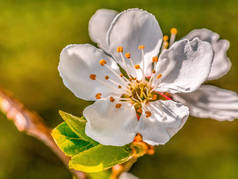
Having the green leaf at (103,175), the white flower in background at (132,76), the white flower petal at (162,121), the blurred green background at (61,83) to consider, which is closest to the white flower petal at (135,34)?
the white flower in background at (132,76)

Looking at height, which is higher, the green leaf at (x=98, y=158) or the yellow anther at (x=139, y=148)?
the green leaf at (x=98, y=158)

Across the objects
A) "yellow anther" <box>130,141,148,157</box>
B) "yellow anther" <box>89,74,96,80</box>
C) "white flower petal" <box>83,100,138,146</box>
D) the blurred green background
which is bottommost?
the blurred green background

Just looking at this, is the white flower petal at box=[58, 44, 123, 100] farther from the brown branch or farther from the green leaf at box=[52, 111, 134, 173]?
the brown branch

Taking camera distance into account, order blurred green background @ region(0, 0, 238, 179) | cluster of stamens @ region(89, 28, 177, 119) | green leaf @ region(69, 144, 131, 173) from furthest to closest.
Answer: blurred green background @ region(0, 0, 238, 179), cluster of stamens @ region(89, 28, 177, 119), green leaf @ region(69, 144, 131, 173)

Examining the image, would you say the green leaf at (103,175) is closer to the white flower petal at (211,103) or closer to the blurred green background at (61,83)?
the white flower petal at (211,103)

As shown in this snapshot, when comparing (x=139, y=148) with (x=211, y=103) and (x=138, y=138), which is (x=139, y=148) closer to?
(x=138, y=138)

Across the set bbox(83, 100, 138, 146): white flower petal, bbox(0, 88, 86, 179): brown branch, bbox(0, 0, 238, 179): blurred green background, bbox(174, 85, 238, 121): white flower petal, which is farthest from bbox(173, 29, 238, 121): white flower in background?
bbox(0, 0, 238, 179): blurred green background

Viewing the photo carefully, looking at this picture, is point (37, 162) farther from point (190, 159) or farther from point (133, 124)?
point (133, 124)
